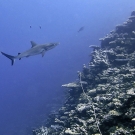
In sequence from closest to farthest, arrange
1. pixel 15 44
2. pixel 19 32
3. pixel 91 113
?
1. pixel 91 113
2. pixel 15 44
3. pixel 19 32

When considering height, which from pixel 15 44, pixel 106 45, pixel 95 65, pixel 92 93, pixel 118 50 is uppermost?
pixel 15 44

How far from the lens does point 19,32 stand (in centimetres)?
17050

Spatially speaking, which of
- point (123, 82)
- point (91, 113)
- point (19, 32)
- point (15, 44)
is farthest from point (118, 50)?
point (19, 32)

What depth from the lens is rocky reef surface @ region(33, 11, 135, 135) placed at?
518 centimetres

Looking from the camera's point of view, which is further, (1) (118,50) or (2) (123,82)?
(1) (118,50)

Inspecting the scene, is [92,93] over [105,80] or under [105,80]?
under

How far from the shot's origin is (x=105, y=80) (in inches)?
348

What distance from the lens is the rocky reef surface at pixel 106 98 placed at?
518cm

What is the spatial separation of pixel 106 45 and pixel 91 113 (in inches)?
309

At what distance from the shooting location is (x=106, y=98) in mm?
6574

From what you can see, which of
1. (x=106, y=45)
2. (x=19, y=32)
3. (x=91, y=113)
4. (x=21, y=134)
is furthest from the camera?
(x=19, y=32)

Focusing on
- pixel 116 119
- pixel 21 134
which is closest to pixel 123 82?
pixel 116 119

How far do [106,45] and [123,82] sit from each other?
5.88 m

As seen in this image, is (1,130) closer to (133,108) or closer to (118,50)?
(118,50)
